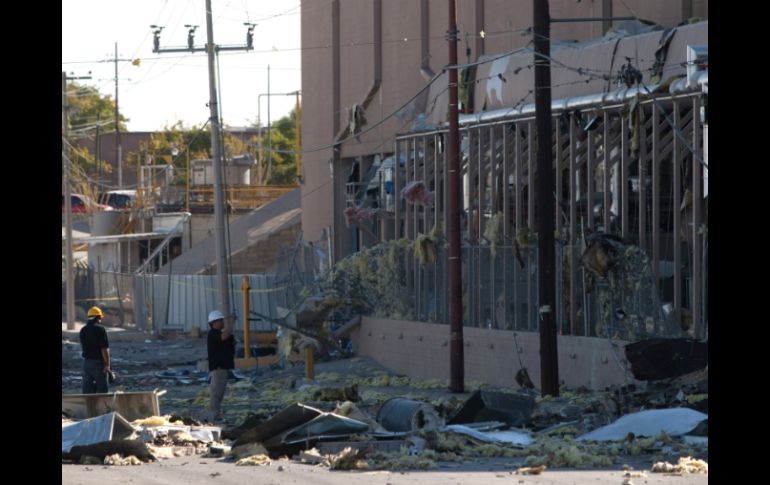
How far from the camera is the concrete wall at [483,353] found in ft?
76.9

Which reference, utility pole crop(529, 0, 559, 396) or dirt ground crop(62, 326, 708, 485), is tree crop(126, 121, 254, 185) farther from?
utility pole crop(529, 0, 559, 396)

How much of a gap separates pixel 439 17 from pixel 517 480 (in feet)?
80.4

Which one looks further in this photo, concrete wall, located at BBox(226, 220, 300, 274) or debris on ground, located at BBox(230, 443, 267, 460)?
concrete wall, located at BBox(226, 220, 300, 274)

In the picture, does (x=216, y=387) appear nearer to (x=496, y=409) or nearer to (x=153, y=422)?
(x=153, y=422)

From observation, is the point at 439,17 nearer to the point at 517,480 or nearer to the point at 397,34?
the point at 397,34

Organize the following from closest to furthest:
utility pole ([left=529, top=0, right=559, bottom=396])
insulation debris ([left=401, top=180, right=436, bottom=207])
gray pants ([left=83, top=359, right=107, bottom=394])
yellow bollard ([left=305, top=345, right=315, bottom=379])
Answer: gray pants ([left=83, top=359, right=107, bottom=394]) < utility pole ([left=529, top=0, right=559, bottom=396]) < yellow bollard ([left=305, top=345, right=315, bottom=379]) < insulation debris ([left=401, top=180, right=436, bottom=207])

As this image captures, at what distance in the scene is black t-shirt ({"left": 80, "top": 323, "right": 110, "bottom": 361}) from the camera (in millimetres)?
21391

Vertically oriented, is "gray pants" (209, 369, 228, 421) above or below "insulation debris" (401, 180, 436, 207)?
below

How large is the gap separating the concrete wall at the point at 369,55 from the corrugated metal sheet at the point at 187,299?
8.62ft

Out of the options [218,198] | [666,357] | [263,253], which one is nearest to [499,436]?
[666,357]

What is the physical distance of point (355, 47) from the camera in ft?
137

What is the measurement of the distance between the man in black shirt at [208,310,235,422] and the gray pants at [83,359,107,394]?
1.96 metres

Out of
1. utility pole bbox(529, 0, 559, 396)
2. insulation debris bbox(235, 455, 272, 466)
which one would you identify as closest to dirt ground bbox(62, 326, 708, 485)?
insulation debris bbox(235, 455, 272, 466)
